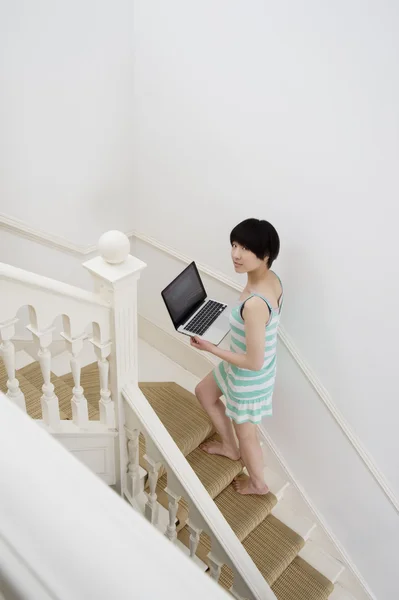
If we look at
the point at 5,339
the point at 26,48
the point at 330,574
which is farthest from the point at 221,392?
the point at 26,48

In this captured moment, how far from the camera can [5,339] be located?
1905 mm

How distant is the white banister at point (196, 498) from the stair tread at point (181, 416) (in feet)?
2.72

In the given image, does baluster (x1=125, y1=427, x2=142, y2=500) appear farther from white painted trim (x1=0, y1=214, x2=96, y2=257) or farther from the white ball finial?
white painted trim (x1=0, y1=214, x2=96, y2=257)

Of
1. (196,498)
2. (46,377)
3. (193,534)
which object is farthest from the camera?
(193,534)

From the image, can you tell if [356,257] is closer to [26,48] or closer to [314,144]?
[314,144]

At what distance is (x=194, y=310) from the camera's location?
3.23 metres

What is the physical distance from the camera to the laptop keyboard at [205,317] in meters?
3.06

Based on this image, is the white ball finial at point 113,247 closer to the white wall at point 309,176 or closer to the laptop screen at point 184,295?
the laptop screen at point 184,295

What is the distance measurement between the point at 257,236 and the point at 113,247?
850 mm

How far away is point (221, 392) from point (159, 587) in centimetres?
268

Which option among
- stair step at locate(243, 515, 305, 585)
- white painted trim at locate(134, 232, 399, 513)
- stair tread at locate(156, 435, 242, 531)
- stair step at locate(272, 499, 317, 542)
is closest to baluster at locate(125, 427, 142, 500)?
stair tread at locate(156, 435, 242, 531)

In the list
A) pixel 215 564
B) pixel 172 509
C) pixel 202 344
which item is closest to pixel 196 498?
pixel 172 509

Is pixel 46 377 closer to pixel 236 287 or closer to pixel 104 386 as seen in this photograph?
pixel 104 386

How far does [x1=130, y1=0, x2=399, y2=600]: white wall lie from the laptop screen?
0.31 meters
